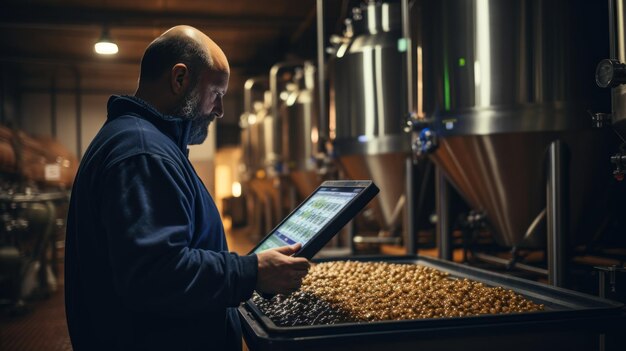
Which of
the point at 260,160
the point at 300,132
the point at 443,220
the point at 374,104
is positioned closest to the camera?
the point at 443,220

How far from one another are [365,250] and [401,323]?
4035mm

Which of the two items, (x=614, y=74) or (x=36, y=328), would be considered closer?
(x=614, y=74)

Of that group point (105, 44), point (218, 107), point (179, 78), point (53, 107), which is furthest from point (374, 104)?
point (53, 107)

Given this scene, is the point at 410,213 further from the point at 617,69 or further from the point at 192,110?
the point at 192,110

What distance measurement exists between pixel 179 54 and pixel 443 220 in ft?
6.97

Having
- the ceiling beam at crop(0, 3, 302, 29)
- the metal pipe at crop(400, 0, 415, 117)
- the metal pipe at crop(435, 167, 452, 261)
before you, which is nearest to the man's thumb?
the metal pipe at crop(400, 0, 415, 117)

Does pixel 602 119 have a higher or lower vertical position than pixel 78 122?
lower

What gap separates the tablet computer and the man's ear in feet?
1.23

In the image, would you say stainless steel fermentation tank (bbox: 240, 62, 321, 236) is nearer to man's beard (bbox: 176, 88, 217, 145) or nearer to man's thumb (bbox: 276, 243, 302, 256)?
man's beard (bbox: 176, 88, 217, 145)

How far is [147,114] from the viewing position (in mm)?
1233

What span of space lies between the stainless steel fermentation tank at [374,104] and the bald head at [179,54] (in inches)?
100

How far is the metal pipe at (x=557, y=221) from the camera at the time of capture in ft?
7.00

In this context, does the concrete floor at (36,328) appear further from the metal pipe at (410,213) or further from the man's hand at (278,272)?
the man's hand at (278,272)

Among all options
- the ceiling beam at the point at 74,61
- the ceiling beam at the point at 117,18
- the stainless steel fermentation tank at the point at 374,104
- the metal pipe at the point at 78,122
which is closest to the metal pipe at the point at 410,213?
the stainless steel fermentation tank at the point at 374,104
